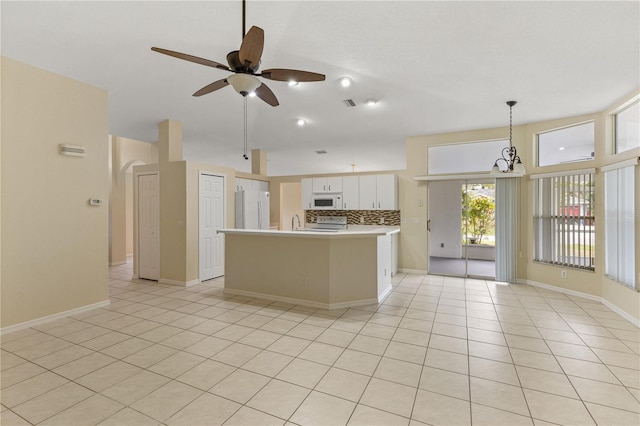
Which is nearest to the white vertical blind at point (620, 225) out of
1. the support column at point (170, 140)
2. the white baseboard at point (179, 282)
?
the white baseboard at point (179, 282)

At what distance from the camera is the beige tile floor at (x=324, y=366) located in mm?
1909

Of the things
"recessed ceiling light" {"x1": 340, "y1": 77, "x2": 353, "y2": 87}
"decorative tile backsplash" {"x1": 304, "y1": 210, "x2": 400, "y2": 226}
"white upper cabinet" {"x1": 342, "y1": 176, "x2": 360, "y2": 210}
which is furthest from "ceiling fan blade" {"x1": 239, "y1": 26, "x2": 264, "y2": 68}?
"decorative tile backsplash" {"x1": 304, "y1": 210, "x2": 400, "y2": 226}

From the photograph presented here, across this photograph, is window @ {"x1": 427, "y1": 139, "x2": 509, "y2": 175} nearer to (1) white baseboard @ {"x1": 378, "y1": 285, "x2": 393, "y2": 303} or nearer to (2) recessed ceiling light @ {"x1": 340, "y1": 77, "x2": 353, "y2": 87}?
(1) white baseboard @ {"x1": 378, "y1": 285, "x2": 393, "y2": 303}

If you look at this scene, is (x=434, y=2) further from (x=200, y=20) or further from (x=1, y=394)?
(x=1, y=394)

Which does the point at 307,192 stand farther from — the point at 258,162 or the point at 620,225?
the point at 620,225

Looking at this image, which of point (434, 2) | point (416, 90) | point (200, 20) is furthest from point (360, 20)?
point (416, 90)

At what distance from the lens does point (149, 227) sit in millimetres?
5516

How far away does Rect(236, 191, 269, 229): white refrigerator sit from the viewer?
6.20 m

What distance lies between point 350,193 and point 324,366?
4624mm

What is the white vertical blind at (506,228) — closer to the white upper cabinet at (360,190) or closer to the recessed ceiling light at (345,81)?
the white upper cabinet at (360,190)

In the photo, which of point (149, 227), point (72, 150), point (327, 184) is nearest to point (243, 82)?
point (72, 150)

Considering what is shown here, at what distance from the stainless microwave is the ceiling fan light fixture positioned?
15.0 ft

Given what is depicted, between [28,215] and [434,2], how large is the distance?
4.48m

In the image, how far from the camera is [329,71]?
3383 millimetres
